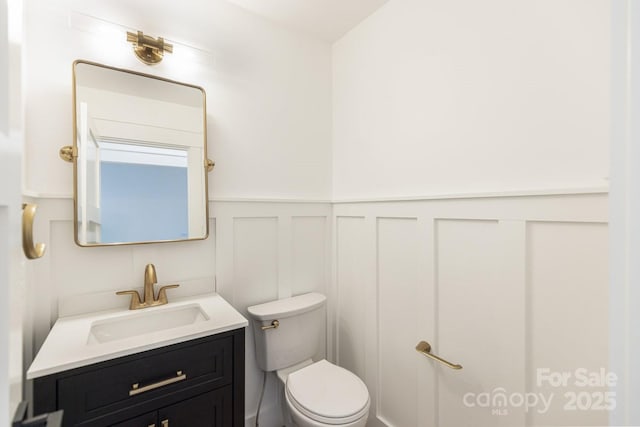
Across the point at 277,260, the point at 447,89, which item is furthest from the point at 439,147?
the point at 277,260

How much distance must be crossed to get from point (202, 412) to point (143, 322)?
1.60 feet

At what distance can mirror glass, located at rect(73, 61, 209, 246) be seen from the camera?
4.11 feet

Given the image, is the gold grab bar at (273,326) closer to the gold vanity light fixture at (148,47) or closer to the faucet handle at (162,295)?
the faucet handle at (162,295)

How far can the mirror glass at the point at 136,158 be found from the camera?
4.11 feet

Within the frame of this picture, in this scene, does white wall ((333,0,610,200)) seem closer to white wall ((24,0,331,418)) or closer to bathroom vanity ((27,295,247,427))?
white wall ((24,0,331,418))

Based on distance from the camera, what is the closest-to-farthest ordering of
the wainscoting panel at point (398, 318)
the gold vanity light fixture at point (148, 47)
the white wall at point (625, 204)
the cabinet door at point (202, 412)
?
the white wall at point (625, 204) < the cabinet door at point (202, 412) < the gold vanity light fixture at point (148, 47) < the wainscoting panel at point (398, 318)

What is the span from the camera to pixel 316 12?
168cm

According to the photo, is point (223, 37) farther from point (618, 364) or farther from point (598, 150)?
point (618, 364)

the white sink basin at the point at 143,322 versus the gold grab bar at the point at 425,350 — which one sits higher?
the white sink basin at the point at 143,322

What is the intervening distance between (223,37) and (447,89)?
4.03 ft

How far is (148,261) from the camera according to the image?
1404 millimetres

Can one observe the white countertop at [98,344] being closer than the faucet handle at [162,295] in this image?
Yes

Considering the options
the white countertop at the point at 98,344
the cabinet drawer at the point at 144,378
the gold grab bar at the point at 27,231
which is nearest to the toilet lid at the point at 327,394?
the cabinet drawer at the point at 144,378

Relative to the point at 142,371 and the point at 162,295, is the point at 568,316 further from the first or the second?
the point at 162,295
